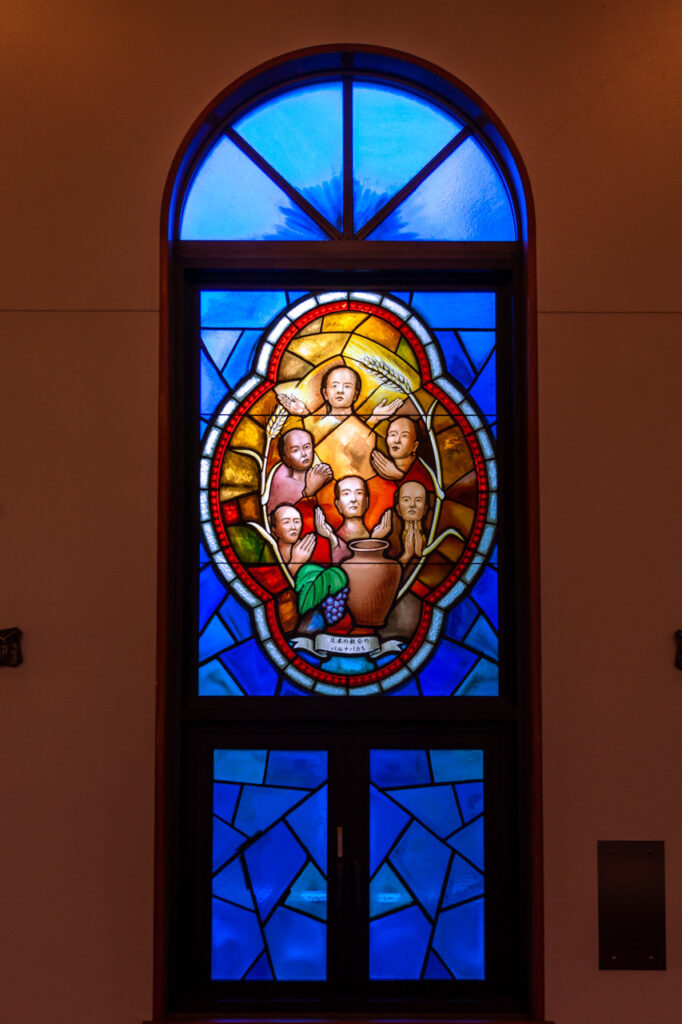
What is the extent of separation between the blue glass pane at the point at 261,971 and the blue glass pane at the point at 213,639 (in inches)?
34.8

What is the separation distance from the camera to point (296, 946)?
269 centimetres

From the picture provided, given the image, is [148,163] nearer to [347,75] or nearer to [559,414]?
[347,75]

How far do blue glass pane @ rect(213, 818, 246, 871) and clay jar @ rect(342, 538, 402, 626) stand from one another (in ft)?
2.34

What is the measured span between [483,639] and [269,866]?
91 cm

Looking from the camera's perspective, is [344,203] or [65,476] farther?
[344,203]

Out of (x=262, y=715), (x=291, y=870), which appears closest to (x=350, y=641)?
(x=262, y=715)

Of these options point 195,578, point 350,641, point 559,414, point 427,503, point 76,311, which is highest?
point 76,311

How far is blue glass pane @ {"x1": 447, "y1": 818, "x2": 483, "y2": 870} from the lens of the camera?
106 inches

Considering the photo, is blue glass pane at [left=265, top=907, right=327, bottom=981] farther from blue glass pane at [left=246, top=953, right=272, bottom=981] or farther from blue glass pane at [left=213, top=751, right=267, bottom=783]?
blue glass pane at [left=213, top=751, right=267, bottom=783]

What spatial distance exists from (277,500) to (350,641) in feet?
1.56

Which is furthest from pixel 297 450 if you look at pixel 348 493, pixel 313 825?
pixel 313 825

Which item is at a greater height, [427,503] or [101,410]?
[101,410]

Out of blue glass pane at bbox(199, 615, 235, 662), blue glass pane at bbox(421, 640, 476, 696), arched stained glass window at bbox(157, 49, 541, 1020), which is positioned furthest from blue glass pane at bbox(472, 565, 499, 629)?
blue glass pane at bbox(199, 615, 235, 662)

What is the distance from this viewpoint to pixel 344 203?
2.83 meters
